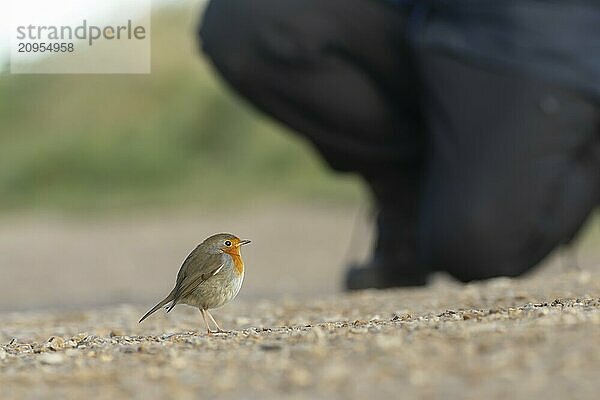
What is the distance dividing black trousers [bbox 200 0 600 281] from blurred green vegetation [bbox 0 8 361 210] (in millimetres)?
7571

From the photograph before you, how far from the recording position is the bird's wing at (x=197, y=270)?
324cm

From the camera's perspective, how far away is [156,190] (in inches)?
597

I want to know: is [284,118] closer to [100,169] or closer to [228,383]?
[228,383]

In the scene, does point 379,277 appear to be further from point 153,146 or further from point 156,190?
point 153,146

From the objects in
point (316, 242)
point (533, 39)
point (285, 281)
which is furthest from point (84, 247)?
point (533, 39)

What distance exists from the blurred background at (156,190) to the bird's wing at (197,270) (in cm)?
320

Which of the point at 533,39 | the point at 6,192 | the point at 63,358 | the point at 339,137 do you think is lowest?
the point at 6,192

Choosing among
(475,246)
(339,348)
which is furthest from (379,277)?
(339,348)

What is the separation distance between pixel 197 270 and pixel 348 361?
3.26 feet

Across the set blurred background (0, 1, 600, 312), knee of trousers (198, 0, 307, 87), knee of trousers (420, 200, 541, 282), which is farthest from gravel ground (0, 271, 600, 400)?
blurred background (0, 1, 600, 312)

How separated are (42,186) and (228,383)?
13.9 m

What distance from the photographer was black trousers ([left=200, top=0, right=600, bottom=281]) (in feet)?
15.6

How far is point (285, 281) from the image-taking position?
306 inches

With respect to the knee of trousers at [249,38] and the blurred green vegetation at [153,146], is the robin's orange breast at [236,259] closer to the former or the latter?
the knee of trousers at [249,38]
